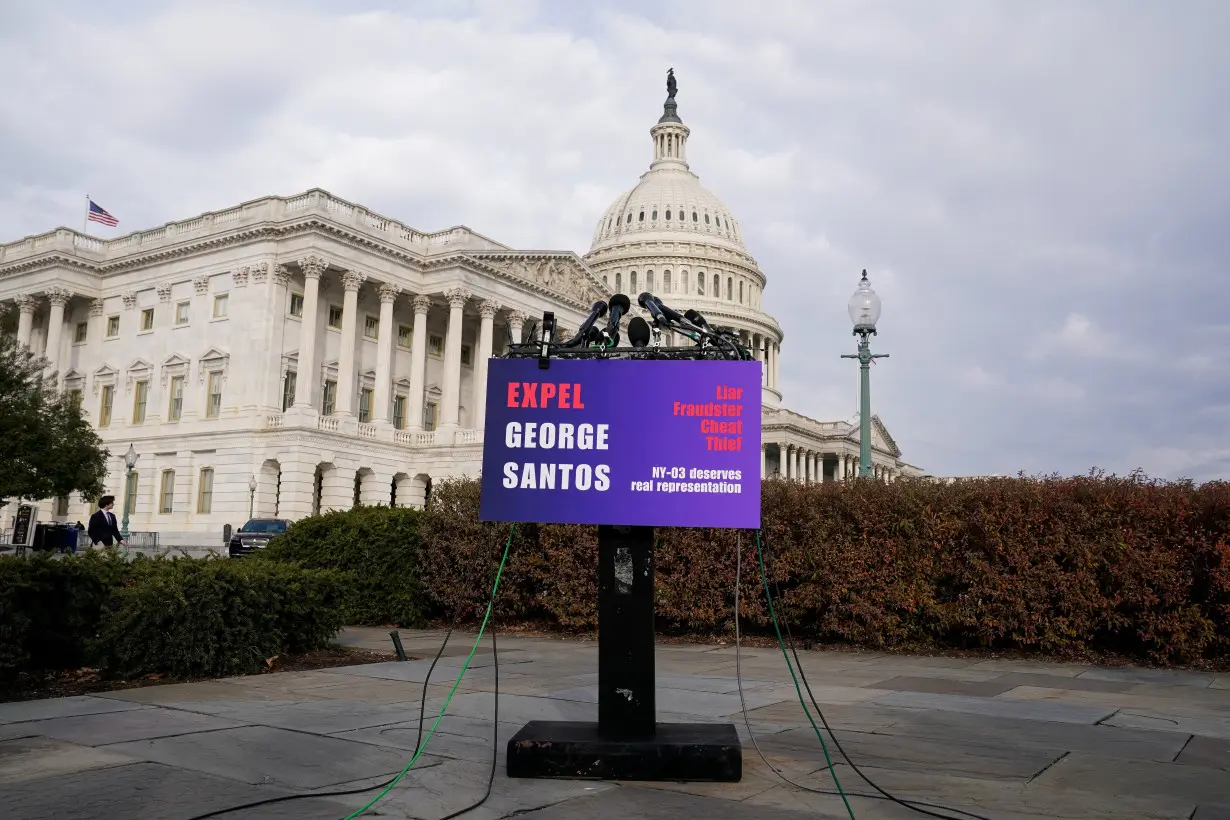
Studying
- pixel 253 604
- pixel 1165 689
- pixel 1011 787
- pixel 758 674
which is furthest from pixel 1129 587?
pixel 253 604

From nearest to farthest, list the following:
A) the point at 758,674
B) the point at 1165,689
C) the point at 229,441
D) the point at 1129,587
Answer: the point at 1165,689 → the point at 758,674 → the point at 1129,587 → the point at 229,441

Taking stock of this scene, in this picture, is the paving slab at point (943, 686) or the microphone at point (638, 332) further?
the paving slab at point (943, 686)

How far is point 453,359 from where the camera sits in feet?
219

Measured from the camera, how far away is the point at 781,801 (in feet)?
20.9

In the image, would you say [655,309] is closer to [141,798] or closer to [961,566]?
[141,798]

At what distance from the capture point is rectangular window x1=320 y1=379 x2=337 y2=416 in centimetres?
6316

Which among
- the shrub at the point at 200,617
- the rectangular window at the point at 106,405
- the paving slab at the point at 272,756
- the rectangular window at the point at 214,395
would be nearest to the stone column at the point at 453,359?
the rectangular window at the point at 214,395

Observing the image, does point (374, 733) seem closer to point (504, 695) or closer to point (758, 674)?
point (504, 695)

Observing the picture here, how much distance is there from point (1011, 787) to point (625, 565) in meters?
3.02

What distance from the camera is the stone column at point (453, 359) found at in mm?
64688

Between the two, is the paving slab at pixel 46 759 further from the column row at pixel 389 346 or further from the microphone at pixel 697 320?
the column row at pixel 389 346

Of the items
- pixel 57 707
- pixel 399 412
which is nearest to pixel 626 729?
pixel 57 707

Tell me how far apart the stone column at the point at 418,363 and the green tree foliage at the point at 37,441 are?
2066 centimetres

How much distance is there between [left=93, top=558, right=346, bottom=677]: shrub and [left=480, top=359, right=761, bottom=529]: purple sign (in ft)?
20.0
